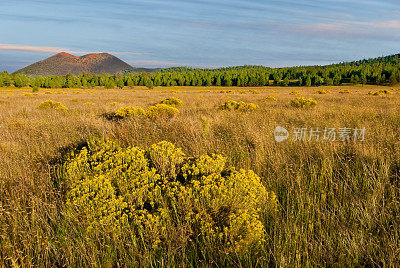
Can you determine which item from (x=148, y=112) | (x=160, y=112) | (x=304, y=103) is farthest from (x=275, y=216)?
(x=304, y=103)

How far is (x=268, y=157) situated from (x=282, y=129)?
2520 millimetres

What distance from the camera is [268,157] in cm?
389

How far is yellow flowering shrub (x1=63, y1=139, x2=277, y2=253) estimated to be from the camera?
2.01 meters

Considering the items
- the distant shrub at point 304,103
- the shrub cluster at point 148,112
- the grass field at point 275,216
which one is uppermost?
the distant shrub at point 304,103

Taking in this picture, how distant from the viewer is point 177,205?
230 cm

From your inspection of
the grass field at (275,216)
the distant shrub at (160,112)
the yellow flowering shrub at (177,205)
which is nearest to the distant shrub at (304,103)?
the grass field at (275,216)

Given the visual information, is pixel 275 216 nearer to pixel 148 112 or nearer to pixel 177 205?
pixel 177 205

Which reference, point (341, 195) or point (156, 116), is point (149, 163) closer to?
point (341, 195)

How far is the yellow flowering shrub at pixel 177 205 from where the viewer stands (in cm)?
201

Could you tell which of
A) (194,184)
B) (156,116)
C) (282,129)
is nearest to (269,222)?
(194,184)

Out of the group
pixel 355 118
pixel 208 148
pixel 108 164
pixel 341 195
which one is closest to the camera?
pixel 341 195

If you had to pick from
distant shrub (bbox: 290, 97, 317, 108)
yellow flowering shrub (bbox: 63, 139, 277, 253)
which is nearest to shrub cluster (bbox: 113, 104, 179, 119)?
yellow flowering shrub (bbox: 63, 139, 277, 253)

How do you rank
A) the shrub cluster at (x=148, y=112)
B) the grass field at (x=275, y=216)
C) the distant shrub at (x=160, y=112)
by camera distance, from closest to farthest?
the grass field at (x=275, y=216) → the shrub cluster at (x=148, y=112) → the distant shrub at (x=160, y=112)

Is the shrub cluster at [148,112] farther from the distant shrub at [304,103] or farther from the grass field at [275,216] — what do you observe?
the distant shrub at [304,103]
